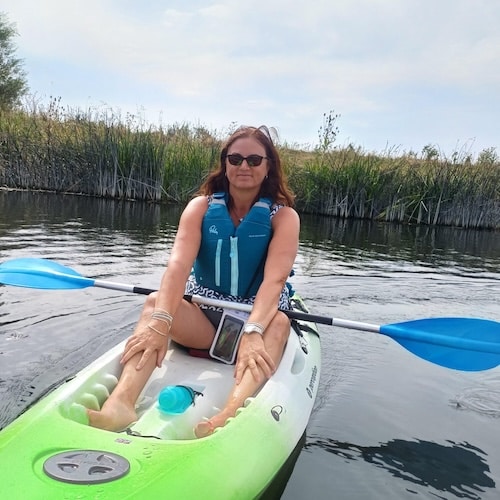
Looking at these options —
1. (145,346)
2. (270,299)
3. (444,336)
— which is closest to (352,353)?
(444,336)

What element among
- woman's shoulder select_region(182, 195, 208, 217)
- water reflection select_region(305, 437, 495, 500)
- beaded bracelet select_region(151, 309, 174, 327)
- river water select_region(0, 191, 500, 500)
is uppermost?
woman's shoulder select_region(182, 195, 208, 217)

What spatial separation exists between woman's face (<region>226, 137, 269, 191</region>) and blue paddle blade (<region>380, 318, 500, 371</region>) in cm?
100

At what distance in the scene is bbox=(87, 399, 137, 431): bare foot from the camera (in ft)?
6.63

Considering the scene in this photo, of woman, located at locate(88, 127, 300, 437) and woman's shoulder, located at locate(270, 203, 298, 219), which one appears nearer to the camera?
woman, located at locate(88, 127, 300, 437)

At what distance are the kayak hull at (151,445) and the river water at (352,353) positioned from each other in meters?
0.33

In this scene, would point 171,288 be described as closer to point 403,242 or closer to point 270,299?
point 270,299

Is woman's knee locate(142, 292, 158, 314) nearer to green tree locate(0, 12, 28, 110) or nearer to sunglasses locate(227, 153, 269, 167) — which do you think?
sunglasses locate(227, 153, 269, 167)

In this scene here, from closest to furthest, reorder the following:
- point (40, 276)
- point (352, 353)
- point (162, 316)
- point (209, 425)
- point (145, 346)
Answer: point (209, 425) → point (145, 346) → point (162, 316) → point (40, 276) → point (352, 353)

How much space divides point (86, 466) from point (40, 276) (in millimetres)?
2167

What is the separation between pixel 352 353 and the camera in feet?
13.0

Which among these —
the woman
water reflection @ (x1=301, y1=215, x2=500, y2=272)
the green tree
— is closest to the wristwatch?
the woman

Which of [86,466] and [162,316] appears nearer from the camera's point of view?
[86,466]

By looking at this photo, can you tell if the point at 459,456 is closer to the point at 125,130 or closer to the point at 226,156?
the point at 226,156

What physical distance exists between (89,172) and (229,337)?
10823 millimetres
